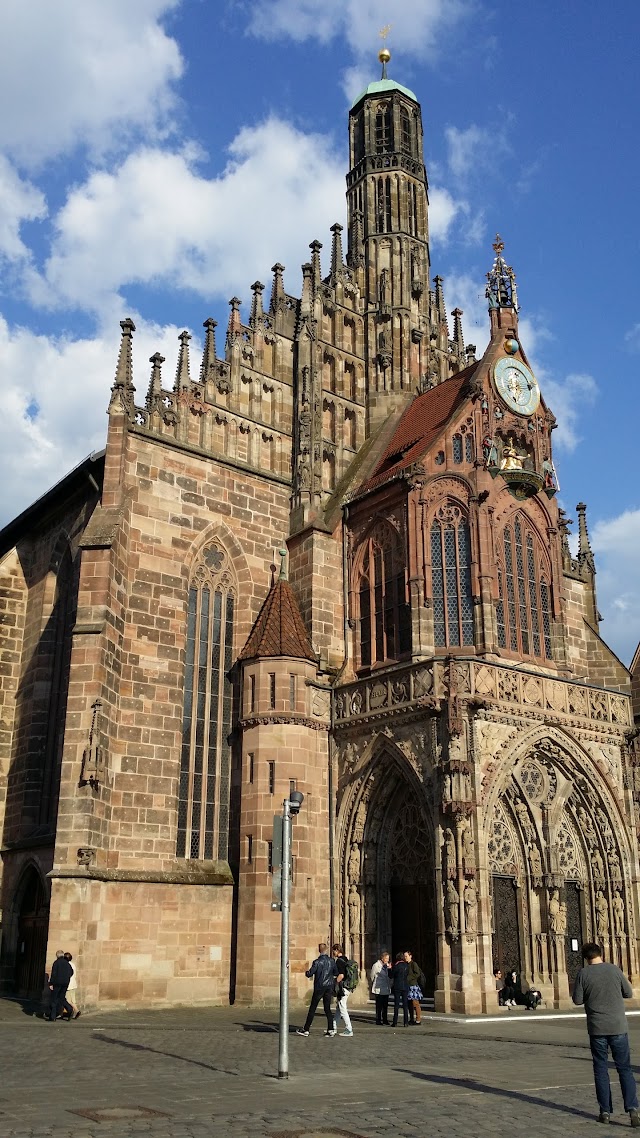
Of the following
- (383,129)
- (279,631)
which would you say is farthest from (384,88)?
(279,631)

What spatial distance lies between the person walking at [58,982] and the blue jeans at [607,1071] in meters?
13.0

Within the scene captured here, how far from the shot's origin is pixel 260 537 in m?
28.8

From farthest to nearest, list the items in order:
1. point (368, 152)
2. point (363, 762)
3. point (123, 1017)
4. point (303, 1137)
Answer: point (368, 152) → point (363, 762) → point (123, 1017) → point (303, 1137)

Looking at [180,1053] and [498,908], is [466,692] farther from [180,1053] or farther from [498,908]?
[180,1053]

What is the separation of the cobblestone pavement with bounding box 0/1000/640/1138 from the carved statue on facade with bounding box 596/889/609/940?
6.30 m

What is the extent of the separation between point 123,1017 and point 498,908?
8.68 m

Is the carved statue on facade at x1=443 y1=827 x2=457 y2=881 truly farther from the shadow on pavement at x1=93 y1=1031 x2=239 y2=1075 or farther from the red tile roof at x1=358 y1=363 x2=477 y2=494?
the red tile roof at x1=358 y1=363 x2=477 y2=494

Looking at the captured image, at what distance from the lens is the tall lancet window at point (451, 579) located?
25469 mm

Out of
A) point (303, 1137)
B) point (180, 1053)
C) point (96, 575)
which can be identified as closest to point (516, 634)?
point (96, 575)

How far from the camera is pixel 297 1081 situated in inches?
452

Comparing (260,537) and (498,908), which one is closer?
(498,908)

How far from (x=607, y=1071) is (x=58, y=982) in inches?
528

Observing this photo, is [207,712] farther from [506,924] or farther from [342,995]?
[342,995]

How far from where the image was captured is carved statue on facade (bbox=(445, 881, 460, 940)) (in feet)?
68.6
